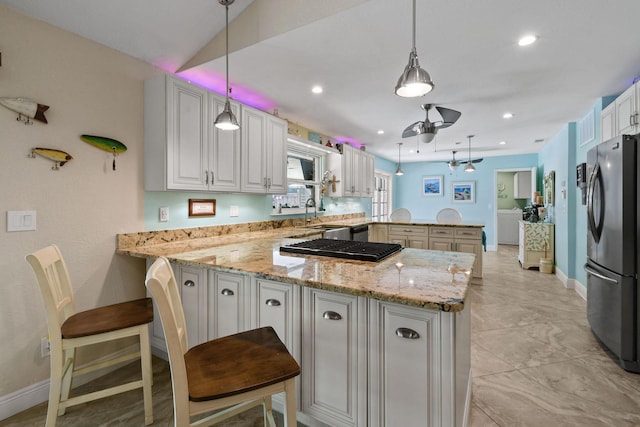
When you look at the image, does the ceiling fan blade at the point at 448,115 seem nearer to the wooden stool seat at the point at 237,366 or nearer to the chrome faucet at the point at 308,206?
the chrome faucet at the point at 308,206

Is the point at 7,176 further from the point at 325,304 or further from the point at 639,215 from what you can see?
the point at 639,215

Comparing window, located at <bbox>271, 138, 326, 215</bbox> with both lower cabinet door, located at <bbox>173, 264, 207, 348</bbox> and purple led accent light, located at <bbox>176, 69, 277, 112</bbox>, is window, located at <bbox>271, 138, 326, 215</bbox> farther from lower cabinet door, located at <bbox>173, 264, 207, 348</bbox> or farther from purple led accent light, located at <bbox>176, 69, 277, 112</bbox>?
lower cabinet door, located at <bbox>173, 264, 207, 348</bbox>

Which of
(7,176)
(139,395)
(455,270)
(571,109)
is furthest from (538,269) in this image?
(7,176)

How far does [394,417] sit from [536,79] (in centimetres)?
322

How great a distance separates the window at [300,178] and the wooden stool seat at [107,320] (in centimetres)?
226

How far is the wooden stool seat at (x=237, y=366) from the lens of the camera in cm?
102

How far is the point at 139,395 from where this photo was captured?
76.2 inches

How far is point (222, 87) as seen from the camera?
301 centimetres

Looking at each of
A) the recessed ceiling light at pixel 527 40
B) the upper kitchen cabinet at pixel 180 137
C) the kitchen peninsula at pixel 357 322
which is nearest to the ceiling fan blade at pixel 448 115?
the recessed ceiling light at pixel 527 40

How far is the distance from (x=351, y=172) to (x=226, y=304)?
3689mm

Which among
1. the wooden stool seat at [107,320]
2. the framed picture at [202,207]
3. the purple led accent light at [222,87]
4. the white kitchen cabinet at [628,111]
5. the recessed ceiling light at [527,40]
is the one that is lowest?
the wooden stool seat at [107,320]

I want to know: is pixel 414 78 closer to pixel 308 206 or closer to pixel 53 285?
pixel 53 285

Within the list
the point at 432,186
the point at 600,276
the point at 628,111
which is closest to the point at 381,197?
the point at 432,186

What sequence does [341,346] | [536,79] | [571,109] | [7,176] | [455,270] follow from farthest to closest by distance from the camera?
1. [571,109]
2. [536,79]
3. [7,176]
4. [455,270]
5. [341,346]
